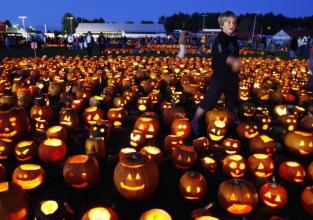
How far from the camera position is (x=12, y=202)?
3.30 m

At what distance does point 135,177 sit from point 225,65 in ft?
9.68

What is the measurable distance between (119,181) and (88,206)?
0.47 m

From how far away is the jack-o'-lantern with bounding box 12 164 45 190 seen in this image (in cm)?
407

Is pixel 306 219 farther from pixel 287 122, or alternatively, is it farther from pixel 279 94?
pixel 279 94

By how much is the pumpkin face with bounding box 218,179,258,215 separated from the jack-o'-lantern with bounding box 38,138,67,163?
101 inches

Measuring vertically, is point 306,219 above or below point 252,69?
below

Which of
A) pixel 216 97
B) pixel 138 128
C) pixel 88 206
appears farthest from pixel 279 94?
pixel 88 206

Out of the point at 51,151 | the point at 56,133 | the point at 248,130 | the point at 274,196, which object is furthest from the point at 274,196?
the point at 56,133

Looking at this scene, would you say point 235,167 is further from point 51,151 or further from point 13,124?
point 13,124

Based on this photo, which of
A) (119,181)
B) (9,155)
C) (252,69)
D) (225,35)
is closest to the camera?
(119,181)

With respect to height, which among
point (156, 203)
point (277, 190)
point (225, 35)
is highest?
point (225, 35)

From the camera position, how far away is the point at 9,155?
199 inches

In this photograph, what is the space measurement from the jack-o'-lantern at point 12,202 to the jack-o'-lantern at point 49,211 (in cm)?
26

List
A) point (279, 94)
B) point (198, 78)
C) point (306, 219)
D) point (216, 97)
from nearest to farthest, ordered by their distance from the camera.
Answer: point (306, 219), point (216, 97), point (279, 94), point (198, 78)
